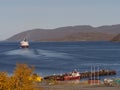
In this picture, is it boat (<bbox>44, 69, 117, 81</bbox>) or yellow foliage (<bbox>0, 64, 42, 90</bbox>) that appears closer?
yellow foliage (<bbox>0, 64, 42, 90</bbox>)

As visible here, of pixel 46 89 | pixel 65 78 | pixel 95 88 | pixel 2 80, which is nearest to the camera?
pixel 2 80

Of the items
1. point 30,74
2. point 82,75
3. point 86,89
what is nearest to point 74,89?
point 86,89

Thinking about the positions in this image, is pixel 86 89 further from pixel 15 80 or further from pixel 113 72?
pixel 113 72

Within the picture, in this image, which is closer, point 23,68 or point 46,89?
point 23,68

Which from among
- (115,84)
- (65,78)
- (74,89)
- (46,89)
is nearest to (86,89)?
(74,89)

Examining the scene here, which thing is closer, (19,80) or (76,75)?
(19,80)

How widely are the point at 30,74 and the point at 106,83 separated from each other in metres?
36.6

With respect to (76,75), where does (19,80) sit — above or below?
below

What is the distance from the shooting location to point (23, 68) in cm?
2552

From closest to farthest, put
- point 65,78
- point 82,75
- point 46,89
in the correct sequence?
→ point 46,89
point 65,78
point 82,75

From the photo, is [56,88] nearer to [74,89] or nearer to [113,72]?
[74,89]

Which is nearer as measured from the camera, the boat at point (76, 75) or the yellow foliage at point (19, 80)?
the yellow foliage at point (19, 80)

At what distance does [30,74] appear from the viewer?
83.5 ft

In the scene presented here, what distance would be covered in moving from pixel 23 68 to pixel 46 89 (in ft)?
83.1
